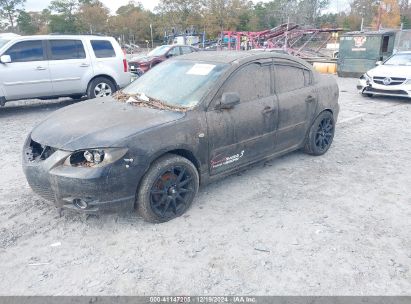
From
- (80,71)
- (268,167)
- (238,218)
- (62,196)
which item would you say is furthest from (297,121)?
(80,71)

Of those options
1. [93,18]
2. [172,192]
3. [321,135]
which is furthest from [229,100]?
[93,18]

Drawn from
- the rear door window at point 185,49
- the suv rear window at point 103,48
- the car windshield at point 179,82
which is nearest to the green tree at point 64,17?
the rear door window at point 185,49

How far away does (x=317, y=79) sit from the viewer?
16.8ft

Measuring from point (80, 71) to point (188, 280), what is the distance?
7143mm

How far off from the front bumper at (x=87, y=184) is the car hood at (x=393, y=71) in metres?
8.79

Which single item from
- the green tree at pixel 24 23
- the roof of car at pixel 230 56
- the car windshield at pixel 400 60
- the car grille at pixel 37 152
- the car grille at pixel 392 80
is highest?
the green tree at pixel 24 23

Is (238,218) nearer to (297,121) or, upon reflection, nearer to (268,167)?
(268,167)

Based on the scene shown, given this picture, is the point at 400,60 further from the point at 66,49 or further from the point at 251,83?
the point at 66,49

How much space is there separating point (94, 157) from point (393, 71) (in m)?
9.20

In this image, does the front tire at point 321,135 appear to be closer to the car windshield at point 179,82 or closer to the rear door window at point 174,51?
the car windshield at point 179,82

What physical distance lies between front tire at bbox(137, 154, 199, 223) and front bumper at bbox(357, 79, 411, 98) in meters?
7.99

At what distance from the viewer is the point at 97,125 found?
11.0 feet

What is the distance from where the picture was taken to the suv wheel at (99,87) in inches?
344

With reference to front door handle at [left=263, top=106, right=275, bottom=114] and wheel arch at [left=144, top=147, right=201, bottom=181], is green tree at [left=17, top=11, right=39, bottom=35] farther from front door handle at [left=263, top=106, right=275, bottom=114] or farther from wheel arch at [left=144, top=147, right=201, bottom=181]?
wheel arch at [left=144, top=147, right=201, bottom=181]
